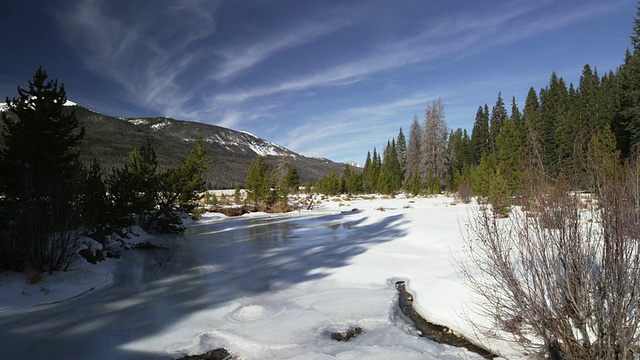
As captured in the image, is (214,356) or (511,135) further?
(511,135)

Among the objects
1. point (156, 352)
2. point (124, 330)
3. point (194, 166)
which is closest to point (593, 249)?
Answer: point (156, 352)

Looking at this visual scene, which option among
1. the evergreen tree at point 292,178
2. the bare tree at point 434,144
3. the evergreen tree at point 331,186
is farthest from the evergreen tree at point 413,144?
the evergreen tree at point 292,178

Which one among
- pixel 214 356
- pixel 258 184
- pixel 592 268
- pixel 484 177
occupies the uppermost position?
pixel 258 184

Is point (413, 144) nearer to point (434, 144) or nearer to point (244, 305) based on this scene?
point (434, 144)

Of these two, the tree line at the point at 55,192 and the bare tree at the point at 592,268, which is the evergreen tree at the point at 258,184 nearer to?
the tree line at the point at 55,192

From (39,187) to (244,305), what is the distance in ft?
22.4

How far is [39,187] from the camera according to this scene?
27.4ft

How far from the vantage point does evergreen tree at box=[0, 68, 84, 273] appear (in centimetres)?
731

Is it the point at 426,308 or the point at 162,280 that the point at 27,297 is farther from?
the point at 426,308

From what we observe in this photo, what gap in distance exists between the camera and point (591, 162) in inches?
118

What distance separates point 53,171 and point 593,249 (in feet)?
46.8

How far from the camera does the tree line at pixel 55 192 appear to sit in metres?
7.40

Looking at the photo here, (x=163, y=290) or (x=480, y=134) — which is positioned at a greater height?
(x=480, y=134)

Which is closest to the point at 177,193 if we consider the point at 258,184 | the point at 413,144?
the point at 258,184
